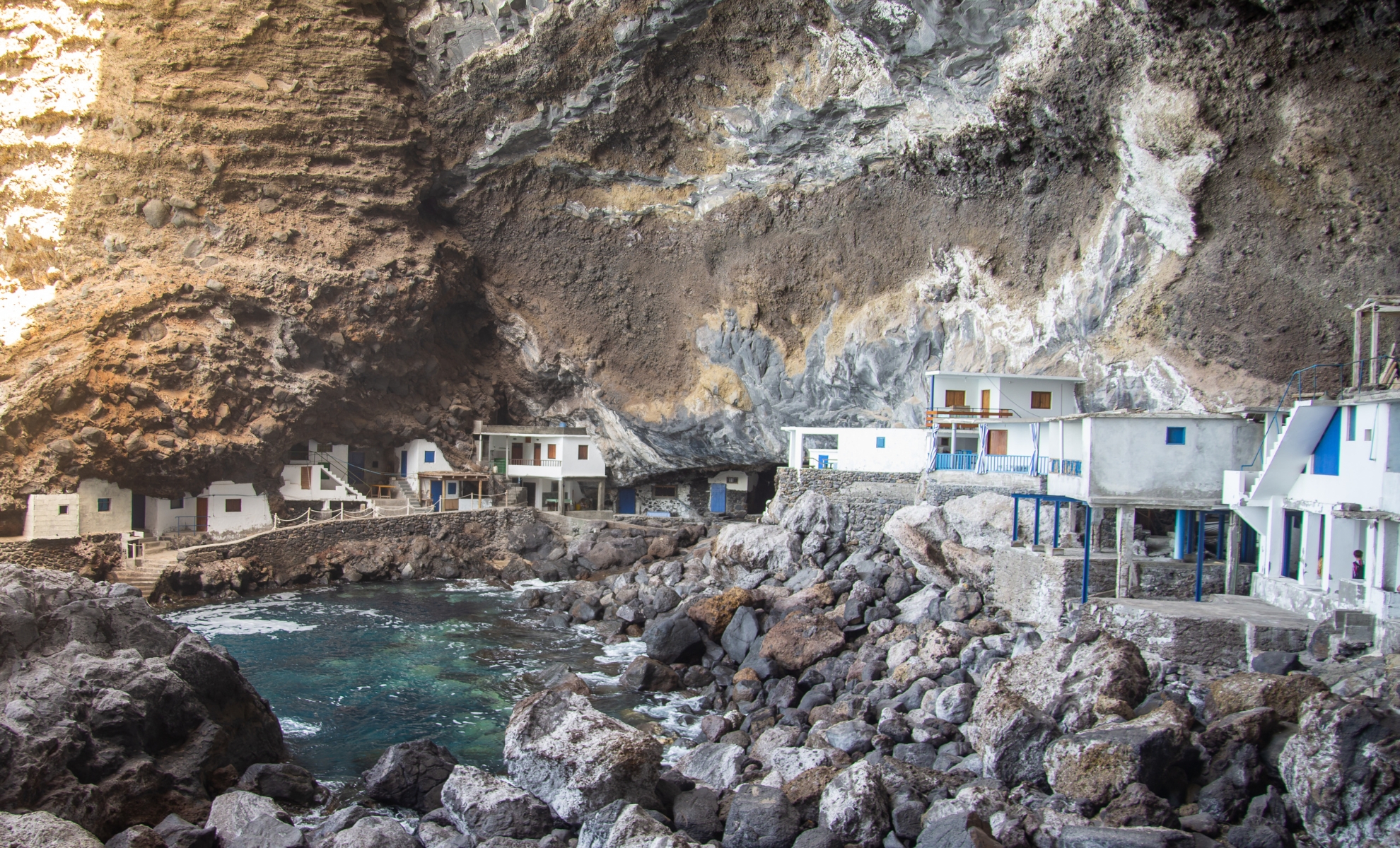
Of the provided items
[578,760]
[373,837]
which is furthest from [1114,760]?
[373,837]

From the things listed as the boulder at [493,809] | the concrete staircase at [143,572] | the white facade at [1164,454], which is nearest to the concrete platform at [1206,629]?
the white facade at [1164,454]

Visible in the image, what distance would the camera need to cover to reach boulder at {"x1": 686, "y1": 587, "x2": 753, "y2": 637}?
2038 centimetres

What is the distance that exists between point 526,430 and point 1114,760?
30583 millimetres

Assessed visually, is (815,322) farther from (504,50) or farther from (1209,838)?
(1209,838)

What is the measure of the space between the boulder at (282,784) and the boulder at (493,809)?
8.59ft

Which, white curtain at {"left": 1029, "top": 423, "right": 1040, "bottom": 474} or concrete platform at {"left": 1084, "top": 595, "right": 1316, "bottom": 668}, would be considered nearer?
concrete platform at {"left": 1084, "top": 595, "right": 1316, "bottom": 668}

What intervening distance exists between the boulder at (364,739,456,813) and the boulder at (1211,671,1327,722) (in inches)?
448

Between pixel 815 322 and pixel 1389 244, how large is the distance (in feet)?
56.1

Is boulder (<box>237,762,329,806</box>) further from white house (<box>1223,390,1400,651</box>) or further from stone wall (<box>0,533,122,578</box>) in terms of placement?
white house (<box>1223,390,1400,651</box>)

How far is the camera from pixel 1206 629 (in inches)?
543

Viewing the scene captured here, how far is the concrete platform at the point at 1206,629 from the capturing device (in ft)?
43.7

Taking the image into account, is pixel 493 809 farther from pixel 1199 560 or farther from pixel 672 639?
pixel 1199 560

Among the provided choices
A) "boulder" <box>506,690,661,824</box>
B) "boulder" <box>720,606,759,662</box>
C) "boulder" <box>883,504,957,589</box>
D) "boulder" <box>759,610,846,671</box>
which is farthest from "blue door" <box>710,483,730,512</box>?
"boulder" <box>506,690,661,824</box>

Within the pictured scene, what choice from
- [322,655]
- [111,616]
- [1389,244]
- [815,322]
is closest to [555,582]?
[322,655]
